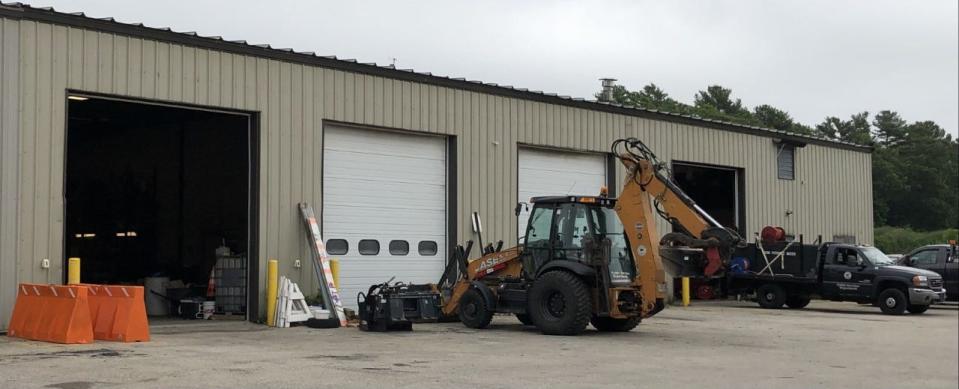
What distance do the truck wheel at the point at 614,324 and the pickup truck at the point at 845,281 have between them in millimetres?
8722

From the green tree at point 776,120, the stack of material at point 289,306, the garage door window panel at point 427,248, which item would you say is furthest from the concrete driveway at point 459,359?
the green tree at point 776,120

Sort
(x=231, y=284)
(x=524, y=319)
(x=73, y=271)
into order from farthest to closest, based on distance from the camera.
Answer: (x=231, y=284) → (x=524, y=319) → (x=73, y=271)

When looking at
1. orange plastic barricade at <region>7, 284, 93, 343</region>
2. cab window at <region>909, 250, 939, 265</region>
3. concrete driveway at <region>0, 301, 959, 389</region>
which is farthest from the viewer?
cab window at <region>909, 250, 939, 265</region>

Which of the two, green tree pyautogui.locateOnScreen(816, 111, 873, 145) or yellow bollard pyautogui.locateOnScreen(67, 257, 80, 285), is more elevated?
green tree pyautogui.locateOnScreen(816, 111, 873, 145)

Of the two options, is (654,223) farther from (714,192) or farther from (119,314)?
(714,192)

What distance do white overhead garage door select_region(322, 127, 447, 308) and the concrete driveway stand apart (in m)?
3.23

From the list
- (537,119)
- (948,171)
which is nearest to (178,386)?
(537,119)

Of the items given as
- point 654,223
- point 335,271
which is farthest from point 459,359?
point 335,271

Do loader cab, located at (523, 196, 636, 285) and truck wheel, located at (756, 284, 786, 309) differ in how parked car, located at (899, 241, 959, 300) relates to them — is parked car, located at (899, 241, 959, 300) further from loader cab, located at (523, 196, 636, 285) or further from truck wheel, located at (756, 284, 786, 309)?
loader cab, located at (523, 196, 636, 285)

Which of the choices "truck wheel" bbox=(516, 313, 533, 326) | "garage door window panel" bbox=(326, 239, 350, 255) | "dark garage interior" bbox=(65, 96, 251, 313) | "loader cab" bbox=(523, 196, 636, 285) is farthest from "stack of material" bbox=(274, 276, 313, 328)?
"loader cab" bbox=(523, 196, 636, 285)

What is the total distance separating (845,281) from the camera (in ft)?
80.6

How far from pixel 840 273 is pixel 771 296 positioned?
1.81 meters

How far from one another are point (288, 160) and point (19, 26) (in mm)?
5424

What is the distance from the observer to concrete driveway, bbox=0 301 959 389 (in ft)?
32.2
